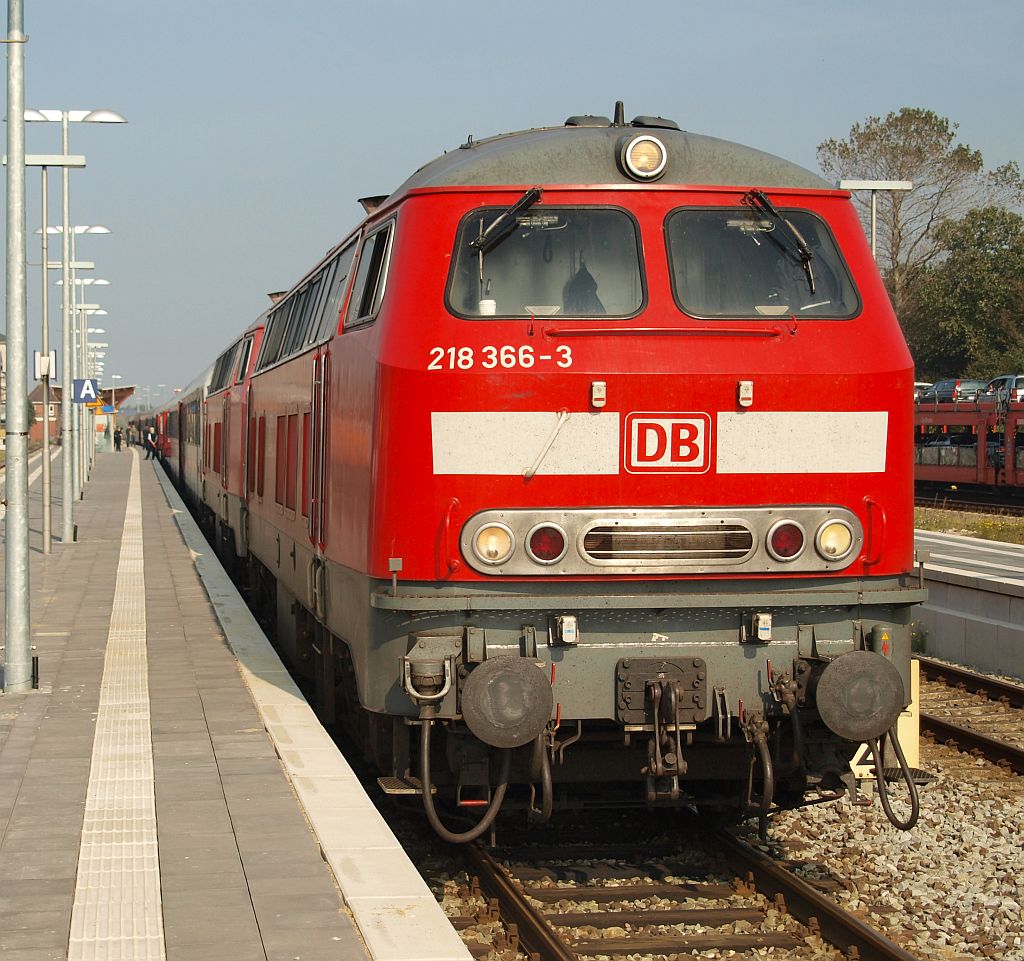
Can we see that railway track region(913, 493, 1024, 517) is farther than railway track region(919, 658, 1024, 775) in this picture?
Yes

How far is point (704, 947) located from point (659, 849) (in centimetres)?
151

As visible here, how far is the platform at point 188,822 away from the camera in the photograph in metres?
5.26

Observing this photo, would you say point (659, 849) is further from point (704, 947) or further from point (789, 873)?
point (704, 947)

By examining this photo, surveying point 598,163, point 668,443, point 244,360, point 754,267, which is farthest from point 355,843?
point 244,360

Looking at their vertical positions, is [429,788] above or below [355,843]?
above

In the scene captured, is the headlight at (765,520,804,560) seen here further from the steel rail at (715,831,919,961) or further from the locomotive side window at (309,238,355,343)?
the locomotive side window at (309,238,355,343)

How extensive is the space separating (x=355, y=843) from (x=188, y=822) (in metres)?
0.90

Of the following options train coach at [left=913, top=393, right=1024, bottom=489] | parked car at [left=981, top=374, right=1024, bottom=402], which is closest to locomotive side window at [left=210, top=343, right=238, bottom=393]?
train coach at [left=913, top=393, right=1024, bottom=489]

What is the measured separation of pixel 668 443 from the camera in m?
6.99

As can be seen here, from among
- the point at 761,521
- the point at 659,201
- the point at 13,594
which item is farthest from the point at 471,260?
the point at 13,594

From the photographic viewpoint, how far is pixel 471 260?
725 centimetres

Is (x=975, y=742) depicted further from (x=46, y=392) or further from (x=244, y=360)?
(x=46, y=392)

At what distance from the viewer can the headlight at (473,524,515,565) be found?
22.4 ft

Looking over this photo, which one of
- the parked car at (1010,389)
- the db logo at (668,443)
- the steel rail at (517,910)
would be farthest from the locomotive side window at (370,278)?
the parked car at (1010,389)
